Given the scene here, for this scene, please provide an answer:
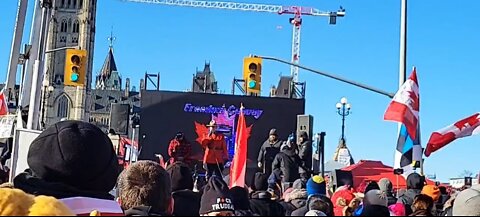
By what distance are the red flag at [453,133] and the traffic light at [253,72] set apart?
1193 cm

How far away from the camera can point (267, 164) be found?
1552 centimetres

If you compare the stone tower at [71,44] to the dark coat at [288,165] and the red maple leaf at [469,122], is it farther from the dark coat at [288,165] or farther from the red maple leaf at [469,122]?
the red maple leaf at [469,122]

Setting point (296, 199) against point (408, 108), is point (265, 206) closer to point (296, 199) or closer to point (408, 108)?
point (296, 199)

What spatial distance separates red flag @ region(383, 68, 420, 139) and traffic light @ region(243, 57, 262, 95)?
1197cm

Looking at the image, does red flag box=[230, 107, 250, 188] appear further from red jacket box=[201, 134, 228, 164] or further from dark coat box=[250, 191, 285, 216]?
dark coat box=[250, 191, 285, 216]

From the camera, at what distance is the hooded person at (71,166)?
415 cm

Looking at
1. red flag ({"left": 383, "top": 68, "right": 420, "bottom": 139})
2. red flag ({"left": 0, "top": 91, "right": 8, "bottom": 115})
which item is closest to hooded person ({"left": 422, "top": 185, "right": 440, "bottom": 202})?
red flag ({"left": 383, "top": 68, "right": 420, "bottom": 139})

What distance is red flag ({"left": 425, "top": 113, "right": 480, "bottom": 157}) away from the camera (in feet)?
37.3

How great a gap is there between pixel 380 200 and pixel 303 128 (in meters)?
17.8

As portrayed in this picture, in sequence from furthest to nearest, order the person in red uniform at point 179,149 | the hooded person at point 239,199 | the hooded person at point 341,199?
1. the person in red uniform at point 179,149
2. the hooded person at point 341,199
3. the hooded person at point 239,199

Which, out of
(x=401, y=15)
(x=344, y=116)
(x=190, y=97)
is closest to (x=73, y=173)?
(x=401, y=15)

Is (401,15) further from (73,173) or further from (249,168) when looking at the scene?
(73,173)

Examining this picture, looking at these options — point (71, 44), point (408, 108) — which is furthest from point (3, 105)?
point (71, 44)

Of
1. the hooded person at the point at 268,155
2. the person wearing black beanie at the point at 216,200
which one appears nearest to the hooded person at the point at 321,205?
the person wearing black beanie at the point at 216,200
